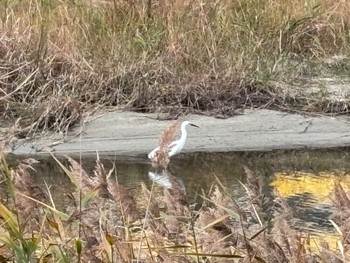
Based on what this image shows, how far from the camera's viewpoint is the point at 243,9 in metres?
9.04

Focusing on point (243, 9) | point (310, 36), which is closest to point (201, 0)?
point (243, 9)

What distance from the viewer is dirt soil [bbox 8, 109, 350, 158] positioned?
7.15 metres

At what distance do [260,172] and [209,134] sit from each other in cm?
118

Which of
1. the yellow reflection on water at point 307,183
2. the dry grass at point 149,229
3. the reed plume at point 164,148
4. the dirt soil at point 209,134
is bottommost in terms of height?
the dirt soil at point 209,134

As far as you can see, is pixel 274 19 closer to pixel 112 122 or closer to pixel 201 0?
pixel 201 0

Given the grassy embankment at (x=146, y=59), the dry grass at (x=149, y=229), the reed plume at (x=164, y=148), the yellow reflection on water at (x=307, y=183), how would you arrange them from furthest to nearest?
the grassy embankment at (x=146, y=59) < the yellow reflection on water at (x=307, y=183) < the reed plume at (x=164, y=148) < the dry grass at (x=149, y=229)

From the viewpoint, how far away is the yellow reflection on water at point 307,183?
5.59 m

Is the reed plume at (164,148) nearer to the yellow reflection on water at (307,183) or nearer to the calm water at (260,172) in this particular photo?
the calm water at (260,172)

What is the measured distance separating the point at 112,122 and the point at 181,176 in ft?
4.98

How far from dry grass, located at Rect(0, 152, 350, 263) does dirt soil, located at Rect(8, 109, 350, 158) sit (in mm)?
4538

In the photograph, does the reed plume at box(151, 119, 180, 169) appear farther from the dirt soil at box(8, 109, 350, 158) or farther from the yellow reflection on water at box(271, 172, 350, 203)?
the dirt soil at box(8, 109, 350, 158)

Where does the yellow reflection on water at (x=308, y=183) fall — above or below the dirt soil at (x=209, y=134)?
above

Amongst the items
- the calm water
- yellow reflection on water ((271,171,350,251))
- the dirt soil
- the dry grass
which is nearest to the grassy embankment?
the dirt soil

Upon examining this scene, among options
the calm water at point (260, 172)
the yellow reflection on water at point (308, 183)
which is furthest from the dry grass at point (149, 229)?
the yellow reflection on water at point (308, 183)
